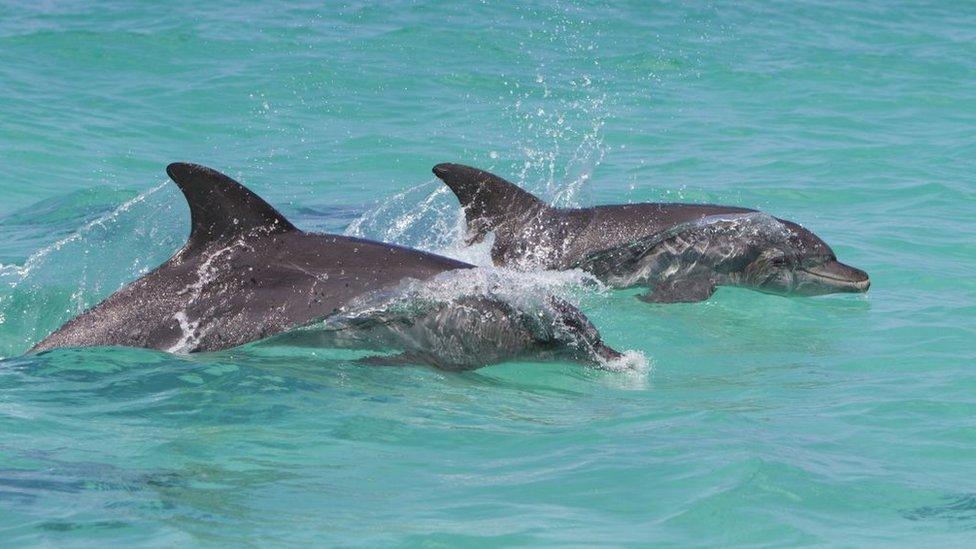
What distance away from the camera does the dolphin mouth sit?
12008 mm

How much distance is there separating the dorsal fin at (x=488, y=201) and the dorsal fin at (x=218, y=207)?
248 centimetres

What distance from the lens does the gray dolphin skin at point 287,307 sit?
9.15 metres

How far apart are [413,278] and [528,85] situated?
530 inches

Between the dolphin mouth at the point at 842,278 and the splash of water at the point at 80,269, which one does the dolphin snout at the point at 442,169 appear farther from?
the dolphin mouth at the point at 842,278

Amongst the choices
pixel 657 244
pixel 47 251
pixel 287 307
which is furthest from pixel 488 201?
pixel 47 251

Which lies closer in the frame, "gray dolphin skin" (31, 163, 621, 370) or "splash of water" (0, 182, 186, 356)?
"gray dolphin skin" (31, 163, 621, 370)

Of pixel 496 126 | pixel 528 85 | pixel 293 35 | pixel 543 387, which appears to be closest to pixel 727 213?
pixel 543 387

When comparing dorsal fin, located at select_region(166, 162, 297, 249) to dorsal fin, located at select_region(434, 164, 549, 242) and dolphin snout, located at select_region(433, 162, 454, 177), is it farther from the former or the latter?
dorsal fin, located at select_region(434, 164, 549, 242)

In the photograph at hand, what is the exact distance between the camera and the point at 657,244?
12141mm

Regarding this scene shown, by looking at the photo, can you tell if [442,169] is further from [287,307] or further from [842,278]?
[842,278]

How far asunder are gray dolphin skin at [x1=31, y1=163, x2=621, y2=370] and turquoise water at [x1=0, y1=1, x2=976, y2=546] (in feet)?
0.65

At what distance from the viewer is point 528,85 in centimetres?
2227

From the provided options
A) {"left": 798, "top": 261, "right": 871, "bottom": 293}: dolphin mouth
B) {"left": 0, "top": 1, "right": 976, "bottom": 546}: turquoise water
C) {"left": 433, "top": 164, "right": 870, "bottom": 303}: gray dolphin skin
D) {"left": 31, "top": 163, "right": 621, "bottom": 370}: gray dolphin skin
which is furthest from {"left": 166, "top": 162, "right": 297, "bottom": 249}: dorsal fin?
{"left": 798, "top": 261, "right": 871, "bottom": 293}: dolphin mouth

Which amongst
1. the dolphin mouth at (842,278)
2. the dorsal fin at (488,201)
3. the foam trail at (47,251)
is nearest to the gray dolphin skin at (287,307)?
the dorsal fin at (488,201)
